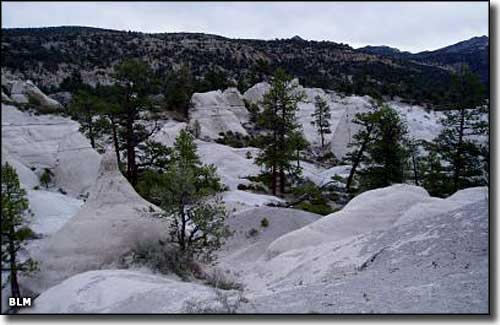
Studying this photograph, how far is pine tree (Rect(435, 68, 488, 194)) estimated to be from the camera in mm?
8414

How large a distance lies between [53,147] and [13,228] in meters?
5.00

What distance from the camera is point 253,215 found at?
13.1 m

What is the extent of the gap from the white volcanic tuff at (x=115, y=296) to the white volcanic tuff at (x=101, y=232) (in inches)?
29.2

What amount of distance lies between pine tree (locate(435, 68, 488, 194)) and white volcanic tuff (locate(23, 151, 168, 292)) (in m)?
5.53

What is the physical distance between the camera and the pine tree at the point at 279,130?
13770 mm

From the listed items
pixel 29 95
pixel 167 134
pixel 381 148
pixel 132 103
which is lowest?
pixel 381 148

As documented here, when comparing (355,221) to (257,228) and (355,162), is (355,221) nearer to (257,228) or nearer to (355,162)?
(257,228)

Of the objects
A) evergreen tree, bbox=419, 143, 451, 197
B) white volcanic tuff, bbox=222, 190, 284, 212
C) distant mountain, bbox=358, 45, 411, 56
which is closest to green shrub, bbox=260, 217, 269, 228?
white volcanic tuff, bbox=222, 190, 284, 212

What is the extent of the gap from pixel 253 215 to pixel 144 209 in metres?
4.98

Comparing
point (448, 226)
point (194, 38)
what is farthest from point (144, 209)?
point (448, 226)

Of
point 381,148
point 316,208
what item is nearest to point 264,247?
point 316,208

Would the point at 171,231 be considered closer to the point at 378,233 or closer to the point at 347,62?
the point at 378,233

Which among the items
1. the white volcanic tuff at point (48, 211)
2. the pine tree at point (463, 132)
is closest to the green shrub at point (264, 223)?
the pine tree at point (463, 132)

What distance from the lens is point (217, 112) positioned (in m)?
17.3
